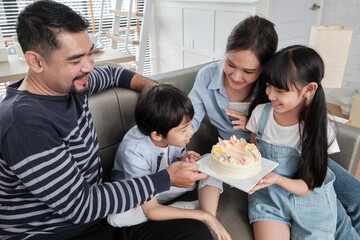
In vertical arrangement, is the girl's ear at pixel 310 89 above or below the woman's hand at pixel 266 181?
above

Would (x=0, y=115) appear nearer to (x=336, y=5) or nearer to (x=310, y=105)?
(x=310, y=105)

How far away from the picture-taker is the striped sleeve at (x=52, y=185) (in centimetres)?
81

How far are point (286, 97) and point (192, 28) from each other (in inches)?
111

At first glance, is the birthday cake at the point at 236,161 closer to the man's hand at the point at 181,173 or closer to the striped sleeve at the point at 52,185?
the man's hand at the point at 181,173

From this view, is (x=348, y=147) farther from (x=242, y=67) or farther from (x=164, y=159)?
(x=164, y=159)

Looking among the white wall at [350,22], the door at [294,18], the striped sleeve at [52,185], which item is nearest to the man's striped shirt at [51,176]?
the striped sleeve at [52,185]

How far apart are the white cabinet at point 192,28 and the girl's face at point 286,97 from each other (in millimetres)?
2019

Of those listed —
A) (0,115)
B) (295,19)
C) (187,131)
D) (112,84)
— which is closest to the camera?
(0,115)

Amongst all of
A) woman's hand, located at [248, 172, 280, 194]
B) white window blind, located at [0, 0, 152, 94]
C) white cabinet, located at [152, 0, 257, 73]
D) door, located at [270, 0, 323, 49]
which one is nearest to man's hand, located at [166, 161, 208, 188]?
woman's hand, located at [248, 172, 280, 194]

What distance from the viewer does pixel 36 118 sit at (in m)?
0.85

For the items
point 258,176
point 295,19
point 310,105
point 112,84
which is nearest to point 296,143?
point 310,105

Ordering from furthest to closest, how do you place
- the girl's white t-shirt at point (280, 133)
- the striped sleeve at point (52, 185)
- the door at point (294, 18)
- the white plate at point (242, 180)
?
the door at point (294, 18), the girl's white t-shirt at point (280, 133), the white plate at point (242, 180), the striped sleeve at point (52, 185)

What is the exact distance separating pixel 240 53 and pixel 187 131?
0.40 meters

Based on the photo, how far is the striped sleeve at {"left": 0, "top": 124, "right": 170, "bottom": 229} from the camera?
2.67ft
